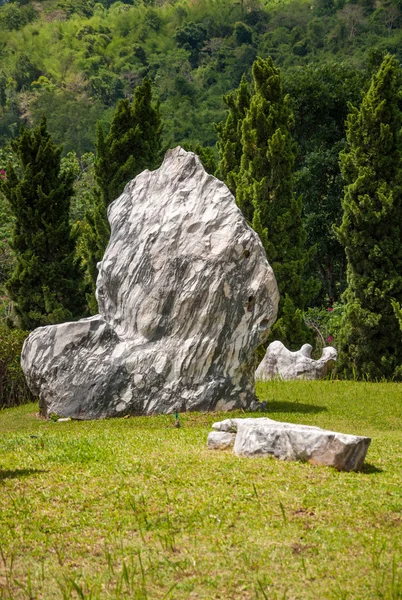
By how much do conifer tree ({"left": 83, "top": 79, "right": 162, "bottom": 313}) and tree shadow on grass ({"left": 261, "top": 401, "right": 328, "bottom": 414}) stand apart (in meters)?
8.57

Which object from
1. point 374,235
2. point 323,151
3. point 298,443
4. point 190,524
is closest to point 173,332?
point 298,443

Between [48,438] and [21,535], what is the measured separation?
351 cm

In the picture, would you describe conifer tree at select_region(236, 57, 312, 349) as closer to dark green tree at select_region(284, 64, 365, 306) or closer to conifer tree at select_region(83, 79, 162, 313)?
conifer tree at select_region(83, 79, 162, 313)

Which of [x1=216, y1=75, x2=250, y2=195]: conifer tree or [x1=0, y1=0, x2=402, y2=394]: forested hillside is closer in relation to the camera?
[x1=0, y1=0, x2=402, y2=394]: forested hillside

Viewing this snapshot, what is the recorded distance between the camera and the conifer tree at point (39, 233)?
20.1 m

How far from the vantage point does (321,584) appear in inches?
193

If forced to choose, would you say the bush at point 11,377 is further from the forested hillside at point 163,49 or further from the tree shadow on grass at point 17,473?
the forested hillside at point 163,49

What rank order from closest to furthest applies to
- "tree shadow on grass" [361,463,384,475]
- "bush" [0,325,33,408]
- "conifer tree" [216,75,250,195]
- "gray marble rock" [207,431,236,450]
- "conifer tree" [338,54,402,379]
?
"tree shadow on grass" [361,463,384,475] < "gray marble rock" [207,431,236,450] < "bush" [0,325,33,408] < "conifer tree" [338,54,402,379] < "conifer tree" [216,75,250,195]

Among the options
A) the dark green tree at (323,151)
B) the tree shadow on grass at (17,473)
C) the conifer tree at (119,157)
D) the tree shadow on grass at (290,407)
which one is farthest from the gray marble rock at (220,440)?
the dark green tree at (323,151)

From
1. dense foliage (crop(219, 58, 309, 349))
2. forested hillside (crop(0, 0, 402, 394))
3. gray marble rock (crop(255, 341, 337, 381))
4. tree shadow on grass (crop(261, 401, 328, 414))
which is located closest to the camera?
tree shadow on grass (crop(261, 401, 328, 414))

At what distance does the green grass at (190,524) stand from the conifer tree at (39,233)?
39.0ft

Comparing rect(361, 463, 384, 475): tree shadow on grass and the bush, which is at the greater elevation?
rect(361, 463, 384, 475): tree shadow on grass

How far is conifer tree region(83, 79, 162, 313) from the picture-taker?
842 inches

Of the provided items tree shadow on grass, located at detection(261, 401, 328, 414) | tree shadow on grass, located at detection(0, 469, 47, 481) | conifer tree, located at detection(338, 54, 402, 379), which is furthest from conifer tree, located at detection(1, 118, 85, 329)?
tree shadow on grass, located at detection(0, 469, 47, 481)
